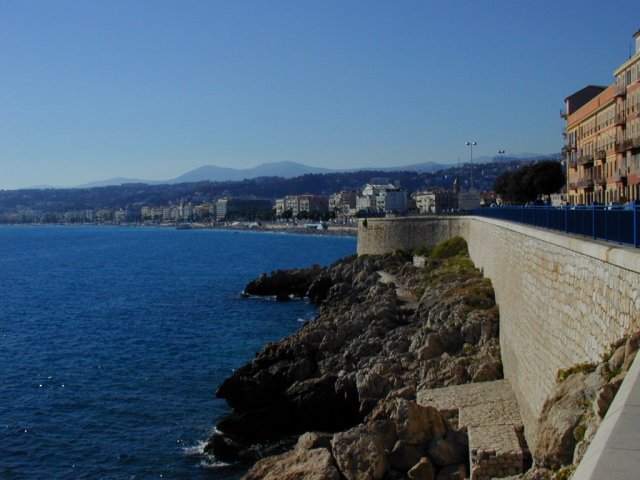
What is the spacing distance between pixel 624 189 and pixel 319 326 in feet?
55.7

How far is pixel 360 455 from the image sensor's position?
14.3 metres

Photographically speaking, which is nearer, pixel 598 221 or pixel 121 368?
pixel 598 221

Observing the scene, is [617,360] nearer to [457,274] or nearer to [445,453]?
[445,453]

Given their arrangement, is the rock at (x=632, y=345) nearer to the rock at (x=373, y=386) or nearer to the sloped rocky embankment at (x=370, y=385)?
the sloped rocky embankment at (x=370, y=385)

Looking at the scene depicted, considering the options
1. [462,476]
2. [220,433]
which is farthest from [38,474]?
[462,476]

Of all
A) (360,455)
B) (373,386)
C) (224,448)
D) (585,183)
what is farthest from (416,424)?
(585,183)

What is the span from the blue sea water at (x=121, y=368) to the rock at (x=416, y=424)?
5801 mm

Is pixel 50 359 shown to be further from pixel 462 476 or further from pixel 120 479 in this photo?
pixel 462 476

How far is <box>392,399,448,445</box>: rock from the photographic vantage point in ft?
49.1

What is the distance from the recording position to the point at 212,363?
31125mm

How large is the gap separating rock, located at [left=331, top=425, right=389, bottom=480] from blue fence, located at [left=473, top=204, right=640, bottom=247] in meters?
5.69

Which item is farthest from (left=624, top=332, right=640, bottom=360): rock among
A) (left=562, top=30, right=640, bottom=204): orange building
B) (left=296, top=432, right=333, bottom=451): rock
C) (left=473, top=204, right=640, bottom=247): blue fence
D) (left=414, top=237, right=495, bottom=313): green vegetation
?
(left=562, top=30, right=640, bottom=204): orange building

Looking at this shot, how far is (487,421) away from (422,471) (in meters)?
2.36

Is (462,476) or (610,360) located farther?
(462,476)
